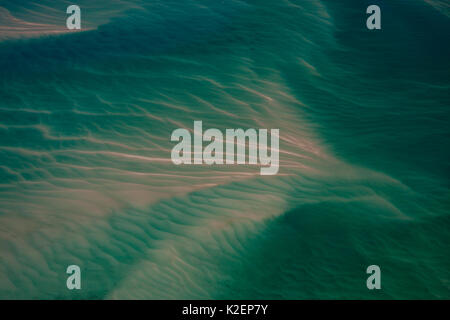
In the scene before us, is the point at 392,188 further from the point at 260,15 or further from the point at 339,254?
the point at 260,15

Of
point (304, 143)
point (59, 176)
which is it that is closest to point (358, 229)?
point (304, 143)

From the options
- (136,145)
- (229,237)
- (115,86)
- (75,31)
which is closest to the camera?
(229,237)

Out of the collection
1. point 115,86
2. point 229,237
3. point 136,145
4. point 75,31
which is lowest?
Answer: point 229,237

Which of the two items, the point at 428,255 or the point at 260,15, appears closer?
the point at 428,255

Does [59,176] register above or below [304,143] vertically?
below

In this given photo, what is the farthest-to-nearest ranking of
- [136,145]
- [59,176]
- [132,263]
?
[136,145], [59,176], [132,263]

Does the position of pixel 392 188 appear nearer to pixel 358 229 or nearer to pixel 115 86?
pixel 358 229

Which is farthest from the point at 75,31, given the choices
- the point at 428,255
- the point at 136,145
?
the point at 428,255
